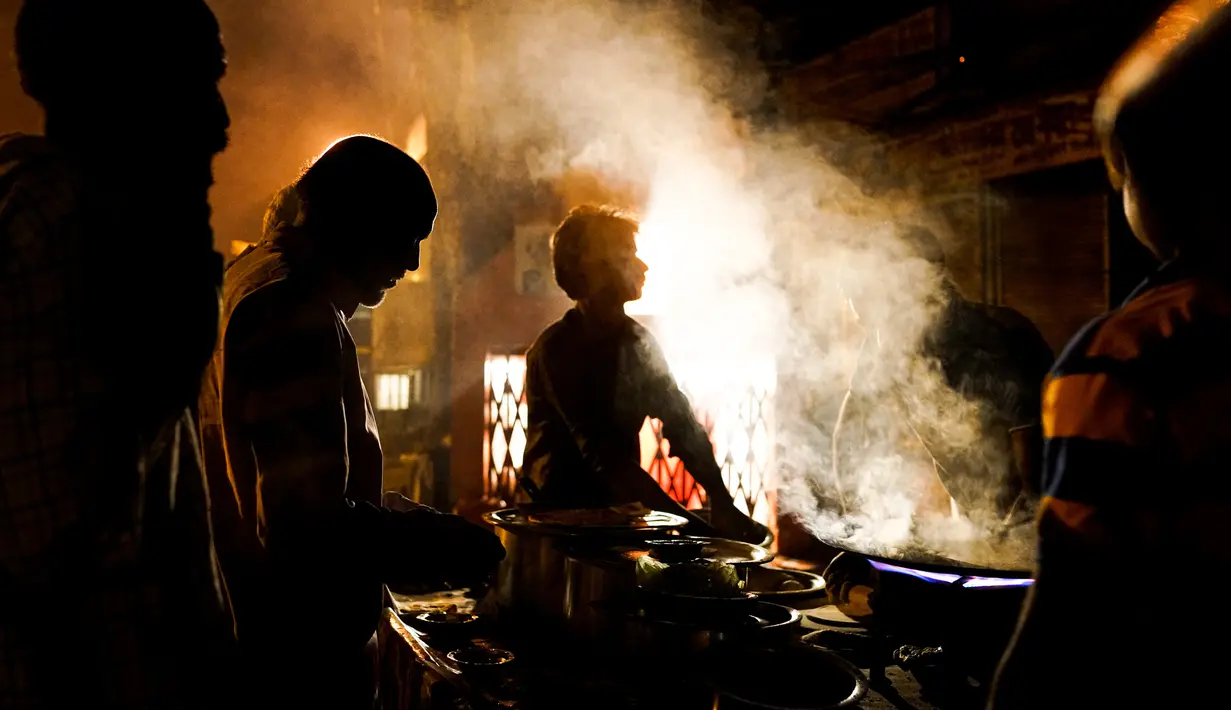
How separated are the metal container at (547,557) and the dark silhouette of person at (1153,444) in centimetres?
273

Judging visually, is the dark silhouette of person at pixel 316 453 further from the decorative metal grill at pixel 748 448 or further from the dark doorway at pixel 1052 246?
the decorative metal grill at pixel 748 448

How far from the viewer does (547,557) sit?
4.54 m

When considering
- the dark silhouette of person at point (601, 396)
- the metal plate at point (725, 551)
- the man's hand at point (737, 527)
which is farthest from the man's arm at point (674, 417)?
the metal plate at point (725, 551)

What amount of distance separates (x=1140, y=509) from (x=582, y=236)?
4976 millimetres

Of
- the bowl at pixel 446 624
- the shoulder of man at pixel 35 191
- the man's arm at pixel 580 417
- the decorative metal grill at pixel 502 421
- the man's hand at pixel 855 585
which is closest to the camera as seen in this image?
the shoulder of man at pixel 35 191

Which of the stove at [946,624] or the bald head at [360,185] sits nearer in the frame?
the bald head at [360,185]

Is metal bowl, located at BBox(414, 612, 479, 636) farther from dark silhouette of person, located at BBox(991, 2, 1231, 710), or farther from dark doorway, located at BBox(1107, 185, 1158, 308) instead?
dark doorway, located at BBox(1107, 185, 1158, 308)

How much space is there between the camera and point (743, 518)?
558 centimetres

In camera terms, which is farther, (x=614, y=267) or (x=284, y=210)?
(x=614, y=267)

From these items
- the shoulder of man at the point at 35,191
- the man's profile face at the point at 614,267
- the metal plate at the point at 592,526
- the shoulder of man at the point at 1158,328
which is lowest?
the metal plate at the point at 592,526

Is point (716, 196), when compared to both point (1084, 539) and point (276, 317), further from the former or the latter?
point (1084, 539)

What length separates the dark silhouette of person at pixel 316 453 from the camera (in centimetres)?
246

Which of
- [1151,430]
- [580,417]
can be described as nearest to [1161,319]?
[1151,430]

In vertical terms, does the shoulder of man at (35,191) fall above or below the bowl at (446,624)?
above
